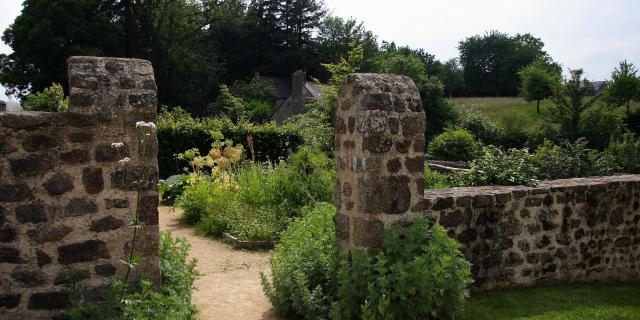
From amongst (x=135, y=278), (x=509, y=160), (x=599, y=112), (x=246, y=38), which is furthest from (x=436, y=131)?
(x=135, y=278)

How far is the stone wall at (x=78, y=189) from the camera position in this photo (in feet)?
12.3

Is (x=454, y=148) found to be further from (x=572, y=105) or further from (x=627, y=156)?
(x=627, y=156)

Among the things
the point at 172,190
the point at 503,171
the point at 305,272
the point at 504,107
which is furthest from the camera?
the point at 504,107

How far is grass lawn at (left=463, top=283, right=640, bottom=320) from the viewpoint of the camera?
17.3 ft

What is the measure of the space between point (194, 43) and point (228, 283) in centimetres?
3667

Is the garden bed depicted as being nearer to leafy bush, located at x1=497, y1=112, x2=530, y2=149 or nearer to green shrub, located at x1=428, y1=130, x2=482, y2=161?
green shrub, located at x1=428, y1=130, x2=482, y2=161

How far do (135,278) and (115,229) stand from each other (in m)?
0.42

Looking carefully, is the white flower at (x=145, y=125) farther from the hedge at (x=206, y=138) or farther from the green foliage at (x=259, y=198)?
the hedge at (x=206, y=138)

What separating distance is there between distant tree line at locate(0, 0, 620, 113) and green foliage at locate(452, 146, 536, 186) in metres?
13.1

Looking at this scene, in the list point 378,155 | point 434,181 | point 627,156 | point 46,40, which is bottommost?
point 434,181

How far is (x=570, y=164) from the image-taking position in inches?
363

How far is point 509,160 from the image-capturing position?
23.4 ft

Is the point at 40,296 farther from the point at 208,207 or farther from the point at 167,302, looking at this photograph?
the point at 208,207

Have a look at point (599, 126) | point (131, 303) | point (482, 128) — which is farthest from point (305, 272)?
point (482, 128)
